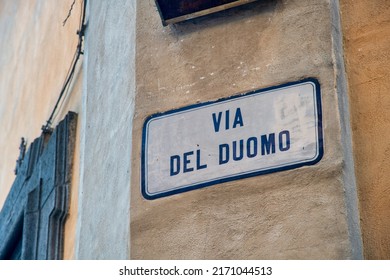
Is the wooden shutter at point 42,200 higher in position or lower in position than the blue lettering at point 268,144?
higher

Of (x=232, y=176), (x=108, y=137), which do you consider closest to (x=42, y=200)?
(x=108, y=137)

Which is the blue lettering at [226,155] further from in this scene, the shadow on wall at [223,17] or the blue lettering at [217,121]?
the shadow on wall at [223,17]

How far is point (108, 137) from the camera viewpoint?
5.57 m

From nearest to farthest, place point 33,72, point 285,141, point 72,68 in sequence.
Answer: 1. point 285,141
2. point 72,68
3. point 33,72

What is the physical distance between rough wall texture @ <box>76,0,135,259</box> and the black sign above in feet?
0.95

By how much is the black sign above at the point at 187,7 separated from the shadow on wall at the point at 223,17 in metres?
0.03

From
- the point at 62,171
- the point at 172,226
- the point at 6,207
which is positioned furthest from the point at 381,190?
the point at 6,207

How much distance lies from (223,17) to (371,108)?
0.79 m

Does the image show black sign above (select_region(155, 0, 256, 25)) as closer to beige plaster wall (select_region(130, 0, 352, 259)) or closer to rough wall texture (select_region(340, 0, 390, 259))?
beige plaster wall (select_region(130, 0, 352, 259))

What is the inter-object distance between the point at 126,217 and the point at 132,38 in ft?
3.03

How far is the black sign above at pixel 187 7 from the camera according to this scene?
5234 millimetres

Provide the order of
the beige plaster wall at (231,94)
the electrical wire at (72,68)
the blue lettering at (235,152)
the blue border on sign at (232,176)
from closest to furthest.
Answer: the beige plaster wall at (231,94) → the blue border on sign at (232,176) → the blue lettering at (235,152) → the electrical wire at (72,68)

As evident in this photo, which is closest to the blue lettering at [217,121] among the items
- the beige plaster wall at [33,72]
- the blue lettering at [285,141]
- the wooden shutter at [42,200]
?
the blue lettering at [285,141]

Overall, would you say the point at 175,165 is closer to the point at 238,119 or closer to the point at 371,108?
the point at 238,119
